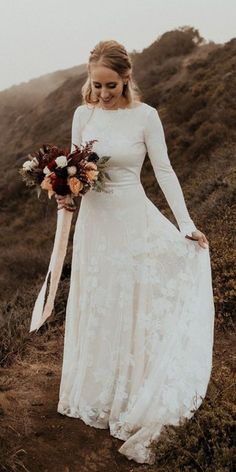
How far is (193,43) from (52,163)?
27.5 metres

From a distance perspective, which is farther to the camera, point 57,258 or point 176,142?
point 176,142

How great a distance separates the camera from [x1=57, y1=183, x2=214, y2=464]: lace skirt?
341cm

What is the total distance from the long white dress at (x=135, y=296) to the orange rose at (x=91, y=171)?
0.26 meters

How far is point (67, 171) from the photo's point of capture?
326 centimetres

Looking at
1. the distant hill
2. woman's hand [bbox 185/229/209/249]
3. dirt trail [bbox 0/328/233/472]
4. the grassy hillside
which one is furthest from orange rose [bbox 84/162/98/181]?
the distant hill

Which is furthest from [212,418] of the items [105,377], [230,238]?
[230,238]

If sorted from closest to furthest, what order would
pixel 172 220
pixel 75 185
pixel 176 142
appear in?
pixel 75 185 → pixel 172 220 → pixel 176 142

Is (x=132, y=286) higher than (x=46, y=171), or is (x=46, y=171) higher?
(x=46, y=171)

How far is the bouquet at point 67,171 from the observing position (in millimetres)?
3229

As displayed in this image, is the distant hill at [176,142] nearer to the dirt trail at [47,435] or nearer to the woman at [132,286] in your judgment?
the woman at [132,286]

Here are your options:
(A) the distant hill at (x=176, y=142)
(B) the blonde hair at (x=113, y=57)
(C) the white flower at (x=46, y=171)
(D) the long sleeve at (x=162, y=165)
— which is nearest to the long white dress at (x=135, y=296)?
(D) the long sleeve at (x=162, y=165)

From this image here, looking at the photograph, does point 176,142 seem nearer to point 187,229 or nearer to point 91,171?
point 187,229

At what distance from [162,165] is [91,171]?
51 cm

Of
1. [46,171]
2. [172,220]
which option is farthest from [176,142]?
[46,171]
